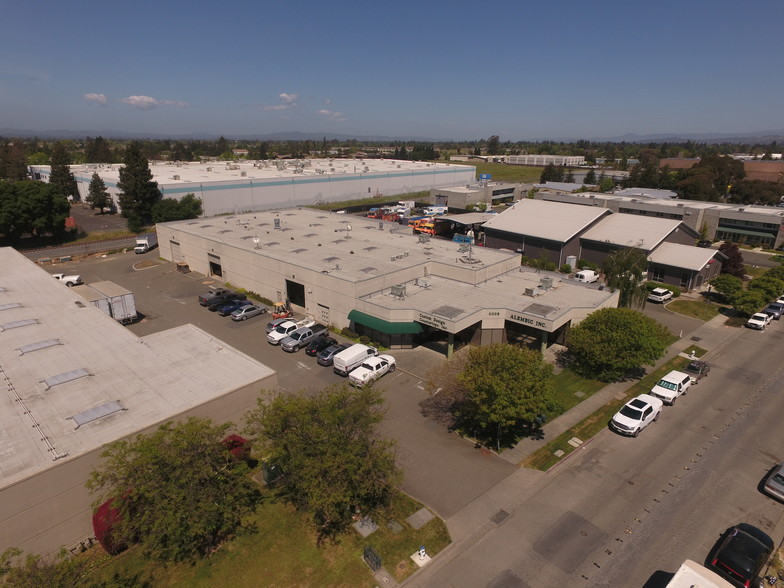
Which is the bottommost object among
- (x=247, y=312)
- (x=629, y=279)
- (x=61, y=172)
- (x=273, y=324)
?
(x=247, y=312)

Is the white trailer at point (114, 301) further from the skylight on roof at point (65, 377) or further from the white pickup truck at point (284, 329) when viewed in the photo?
the skylight on roof at point (65, 377)

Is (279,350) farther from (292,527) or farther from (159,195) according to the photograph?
(159,195)

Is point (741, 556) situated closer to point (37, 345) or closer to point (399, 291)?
point (399, 291)

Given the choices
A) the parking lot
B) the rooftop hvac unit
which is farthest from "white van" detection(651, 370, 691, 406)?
the rooftop hvac unit

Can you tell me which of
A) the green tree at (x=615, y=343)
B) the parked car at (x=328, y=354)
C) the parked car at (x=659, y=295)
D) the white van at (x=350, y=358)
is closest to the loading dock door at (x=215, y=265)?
the parked car at (x=328, y=354)

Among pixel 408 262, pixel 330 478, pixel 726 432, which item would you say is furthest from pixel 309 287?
pixel 726 432

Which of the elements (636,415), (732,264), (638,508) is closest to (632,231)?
(732,264)
